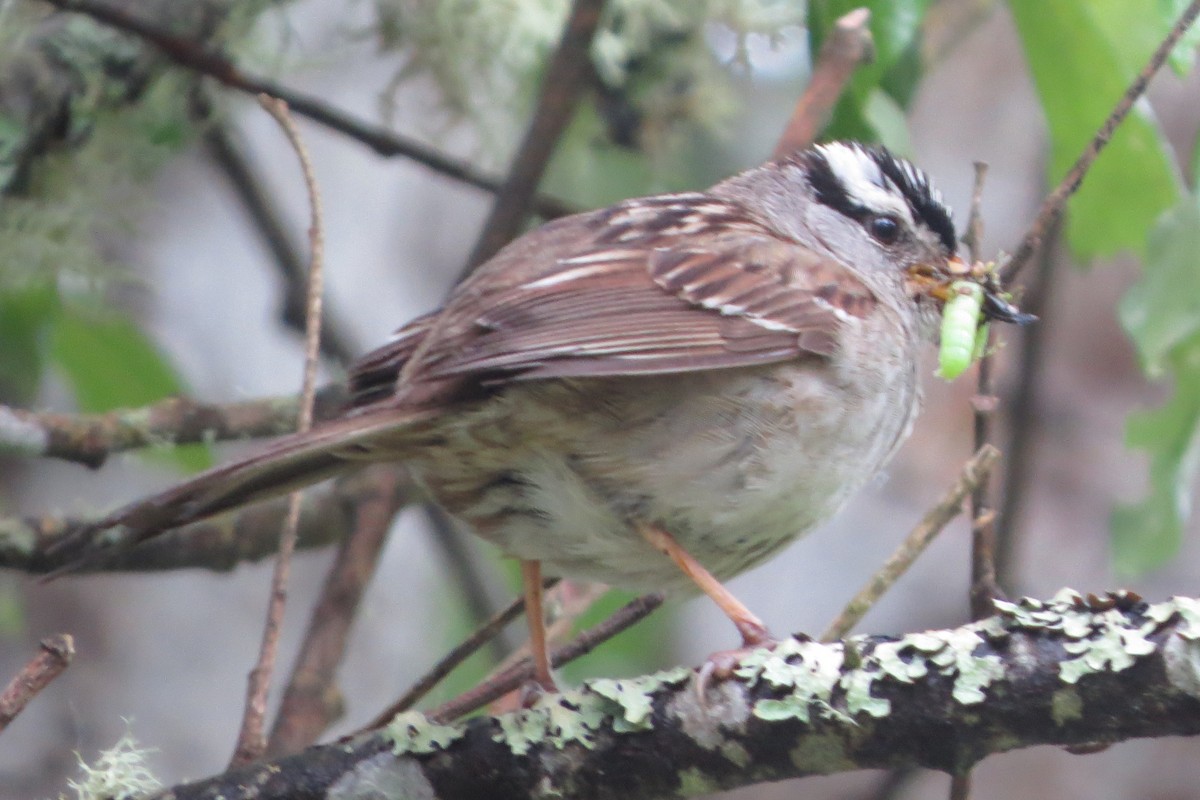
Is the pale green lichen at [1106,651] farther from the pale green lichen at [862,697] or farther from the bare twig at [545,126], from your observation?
the bare twig at [545,126]

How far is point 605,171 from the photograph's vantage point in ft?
14.9

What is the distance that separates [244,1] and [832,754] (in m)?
2.34

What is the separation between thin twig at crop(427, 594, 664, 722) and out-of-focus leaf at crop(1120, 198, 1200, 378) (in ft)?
3.04

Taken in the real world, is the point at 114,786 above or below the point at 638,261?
below

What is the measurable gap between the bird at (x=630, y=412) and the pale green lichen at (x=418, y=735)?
1.37 feet

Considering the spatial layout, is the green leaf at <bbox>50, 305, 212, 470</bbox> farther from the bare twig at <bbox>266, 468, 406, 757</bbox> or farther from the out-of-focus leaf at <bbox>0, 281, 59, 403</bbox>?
the bare twig at <bbox>266, 468, 406, 757</bbox>

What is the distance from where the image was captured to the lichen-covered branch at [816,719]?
152cm

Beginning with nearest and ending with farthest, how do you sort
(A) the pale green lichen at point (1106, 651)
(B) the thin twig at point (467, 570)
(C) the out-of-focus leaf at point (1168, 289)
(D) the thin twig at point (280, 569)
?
(A) the pale green lichen at point (1106, 651)
(D) the thin twig at point (280, 569)
(C) the out-of-focus leaf at point (1168, 289)
(B) the thin twig at point (467, 570)

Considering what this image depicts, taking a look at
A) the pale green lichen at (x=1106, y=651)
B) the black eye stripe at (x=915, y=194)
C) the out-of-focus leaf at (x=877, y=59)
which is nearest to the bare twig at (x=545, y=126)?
the out-of-focus leaf at (x=877, y=59)

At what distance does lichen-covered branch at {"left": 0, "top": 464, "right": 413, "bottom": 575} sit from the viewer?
8.78ft

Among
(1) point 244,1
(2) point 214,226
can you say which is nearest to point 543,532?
(1) point 244,1

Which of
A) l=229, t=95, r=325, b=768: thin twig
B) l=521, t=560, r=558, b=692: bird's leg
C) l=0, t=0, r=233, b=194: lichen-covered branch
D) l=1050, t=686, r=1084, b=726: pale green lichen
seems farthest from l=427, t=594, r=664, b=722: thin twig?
l=0, t=0, r=233, b=194: lichen-covered branch

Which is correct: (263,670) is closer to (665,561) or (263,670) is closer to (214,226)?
(665,561)

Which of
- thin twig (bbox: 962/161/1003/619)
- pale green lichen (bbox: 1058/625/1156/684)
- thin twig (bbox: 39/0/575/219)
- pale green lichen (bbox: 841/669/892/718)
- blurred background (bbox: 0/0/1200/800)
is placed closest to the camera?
pale green lichen (bbox: 1058/625/1156/684)
